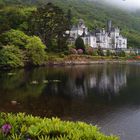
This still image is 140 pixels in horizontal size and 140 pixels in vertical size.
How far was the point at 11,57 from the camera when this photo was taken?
275ft

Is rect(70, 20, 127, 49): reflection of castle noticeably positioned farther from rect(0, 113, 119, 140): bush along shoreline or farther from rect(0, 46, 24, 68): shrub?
rect(0, 113, 119, 140): bush along shoreline

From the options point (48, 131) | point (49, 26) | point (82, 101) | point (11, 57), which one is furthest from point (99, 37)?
point (48, 131)

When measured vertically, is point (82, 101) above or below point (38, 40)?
below

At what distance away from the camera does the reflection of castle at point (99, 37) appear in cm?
15814

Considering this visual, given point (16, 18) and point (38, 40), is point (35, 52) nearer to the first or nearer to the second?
point (38, 40)

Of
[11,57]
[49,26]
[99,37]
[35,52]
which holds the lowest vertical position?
[11,57]

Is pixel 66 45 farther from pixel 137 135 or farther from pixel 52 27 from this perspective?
pixel 137 135

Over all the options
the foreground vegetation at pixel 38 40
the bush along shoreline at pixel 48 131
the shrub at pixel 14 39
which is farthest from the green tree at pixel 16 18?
the bush along shoreline at pixel 48 131

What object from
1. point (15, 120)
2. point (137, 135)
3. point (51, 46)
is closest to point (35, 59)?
point (51, 46)

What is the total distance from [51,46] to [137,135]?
90186mm

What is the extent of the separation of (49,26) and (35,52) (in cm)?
2569

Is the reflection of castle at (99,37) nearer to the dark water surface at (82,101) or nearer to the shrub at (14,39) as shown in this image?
the shrub at (14,39)

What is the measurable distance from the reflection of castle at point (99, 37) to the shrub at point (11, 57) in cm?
6541

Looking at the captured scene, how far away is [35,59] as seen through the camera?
91.8m
